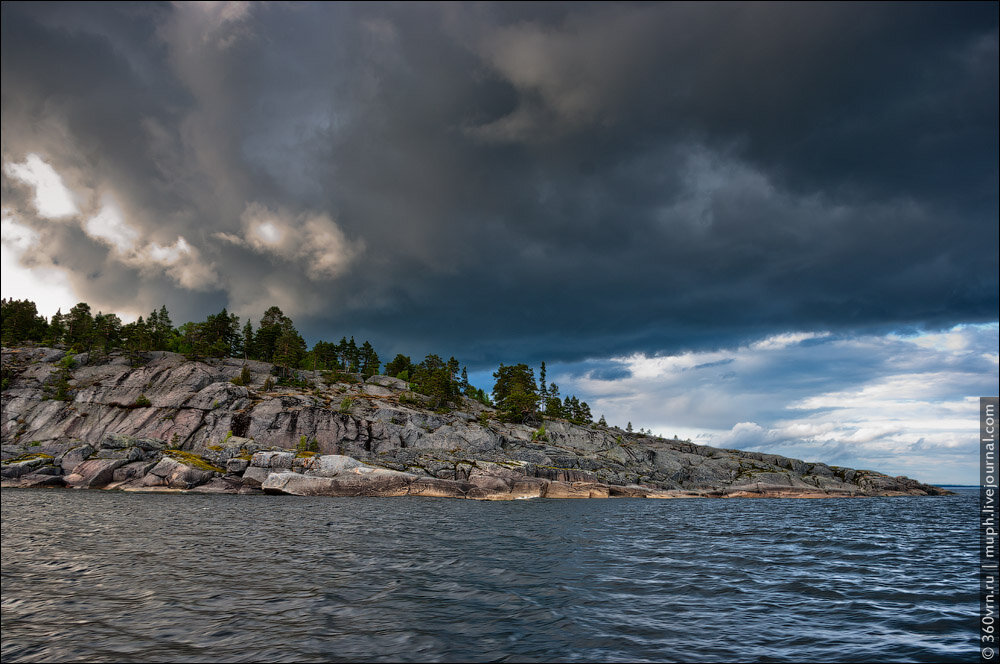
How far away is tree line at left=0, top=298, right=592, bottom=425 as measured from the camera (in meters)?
127

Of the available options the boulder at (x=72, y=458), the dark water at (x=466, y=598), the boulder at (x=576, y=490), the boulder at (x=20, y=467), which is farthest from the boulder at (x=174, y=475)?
the boulder at (x=576, y=490)

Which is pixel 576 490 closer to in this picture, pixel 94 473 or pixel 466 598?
pixel 466 598

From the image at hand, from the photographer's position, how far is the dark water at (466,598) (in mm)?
9219

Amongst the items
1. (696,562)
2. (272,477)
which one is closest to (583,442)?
(272,477)

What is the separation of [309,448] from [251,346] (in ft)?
249

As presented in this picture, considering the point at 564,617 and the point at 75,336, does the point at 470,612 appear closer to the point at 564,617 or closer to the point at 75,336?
the point at 564,617

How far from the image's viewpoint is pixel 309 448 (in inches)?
3531

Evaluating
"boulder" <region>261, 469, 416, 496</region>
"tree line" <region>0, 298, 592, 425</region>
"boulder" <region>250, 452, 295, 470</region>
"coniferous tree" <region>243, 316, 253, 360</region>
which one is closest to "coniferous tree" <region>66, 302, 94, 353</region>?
"tree line" <region>0, 298, 592, 425</region>

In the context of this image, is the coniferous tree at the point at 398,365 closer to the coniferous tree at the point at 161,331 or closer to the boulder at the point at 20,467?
the coniferous tree at the point at 161,331

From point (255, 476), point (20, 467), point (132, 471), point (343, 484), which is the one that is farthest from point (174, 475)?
point (343, 484)

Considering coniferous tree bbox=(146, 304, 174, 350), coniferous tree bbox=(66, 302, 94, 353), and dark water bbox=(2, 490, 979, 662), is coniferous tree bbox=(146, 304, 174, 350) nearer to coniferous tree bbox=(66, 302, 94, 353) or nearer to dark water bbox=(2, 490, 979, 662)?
coniferous tree bbox=(66, 302, 94, 353)

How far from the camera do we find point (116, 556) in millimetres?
17469

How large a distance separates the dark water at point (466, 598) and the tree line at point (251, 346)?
104266 millimetres

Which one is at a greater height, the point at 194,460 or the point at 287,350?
the point at 287,350
